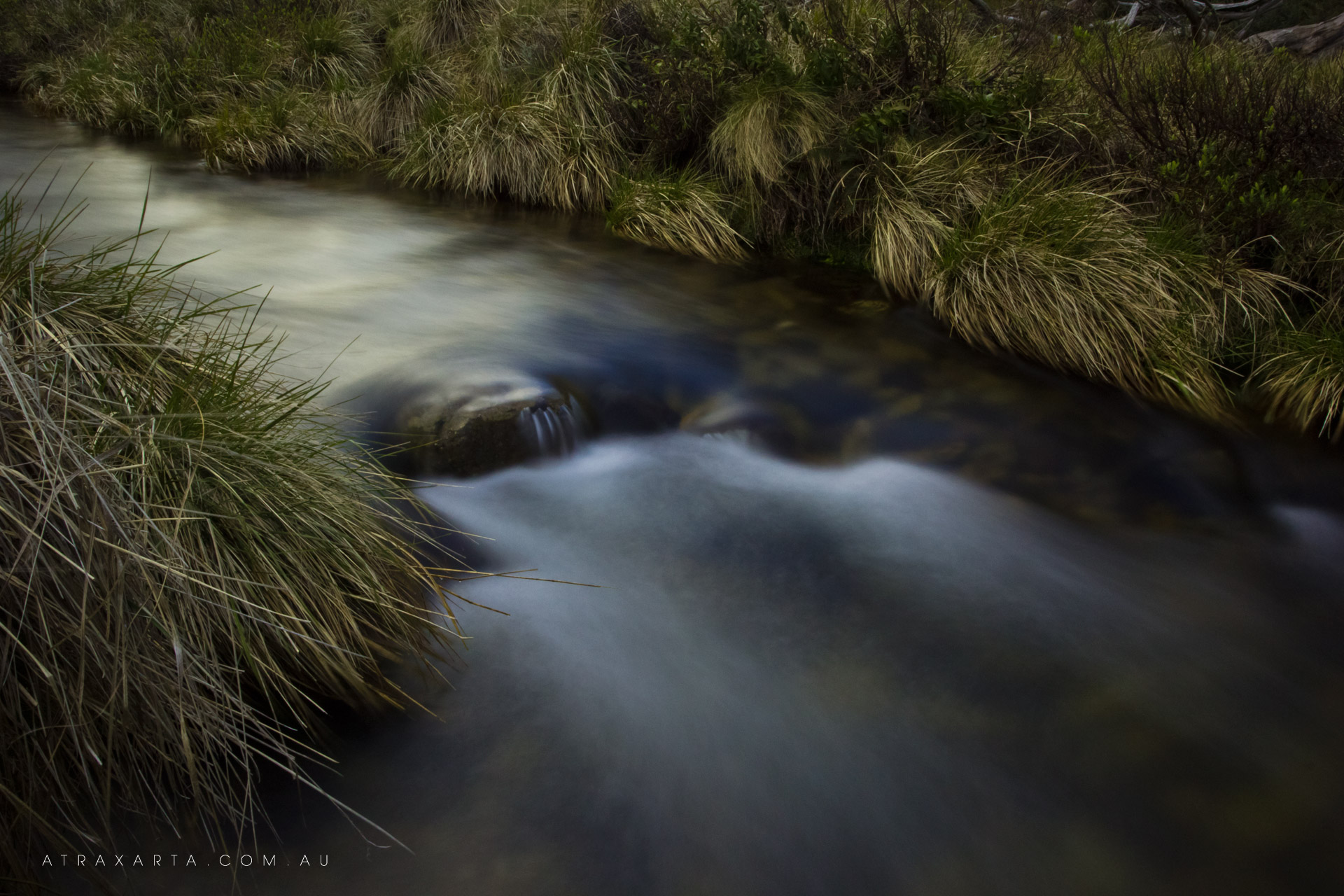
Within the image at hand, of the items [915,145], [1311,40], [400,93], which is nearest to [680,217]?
[915,145]

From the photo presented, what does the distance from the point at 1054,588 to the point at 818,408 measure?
1.70m

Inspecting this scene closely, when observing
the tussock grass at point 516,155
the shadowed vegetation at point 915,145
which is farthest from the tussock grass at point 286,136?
the tussock grass at point 516,155

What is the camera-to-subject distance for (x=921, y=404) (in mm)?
4914

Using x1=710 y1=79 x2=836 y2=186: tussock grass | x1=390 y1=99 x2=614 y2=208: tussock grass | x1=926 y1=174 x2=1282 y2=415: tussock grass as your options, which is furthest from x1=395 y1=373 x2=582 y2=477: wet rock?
x1=390 y1=99 x2=614 y2=208: tussock grass

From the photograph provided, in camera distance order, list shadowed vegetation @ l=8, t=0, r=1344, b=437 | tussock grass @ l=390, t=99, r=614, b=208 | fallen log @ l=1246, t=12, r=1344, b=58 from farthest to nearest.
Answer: fallen log @ l=1246, t=12, r=1344, b=58 < tussock grass @ l=390, t=99, r=614, b=208 < shadowed vegetation @ l=8, t=0, r=1344, b=437

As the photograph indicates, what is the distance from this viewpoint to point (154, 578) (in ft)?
6.70

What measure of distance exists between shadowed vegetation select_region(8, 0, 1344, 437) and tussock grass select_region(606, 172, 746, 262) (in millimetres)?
20

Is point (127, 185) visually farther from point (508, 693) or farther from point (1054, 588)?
point (1054, 588)

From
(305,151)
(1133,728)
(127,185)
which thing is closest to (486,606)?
(1133,728)

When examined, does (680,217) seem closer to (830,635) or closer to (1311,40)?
(830,635)

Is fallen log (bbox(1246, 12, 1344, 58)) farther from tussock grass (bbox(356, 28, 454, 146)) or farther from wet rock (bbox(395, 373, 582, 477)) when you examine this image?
wet rock (bbox(395, 373, 582, 477))

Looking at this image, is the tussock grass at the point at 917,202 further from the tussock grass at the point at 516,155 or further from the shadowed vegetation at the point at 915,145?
the tussock grass at the point at 516,155

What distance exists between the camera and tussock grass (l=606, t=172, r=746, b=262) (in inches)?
280

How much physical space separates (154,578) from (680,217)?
18.8 feet
